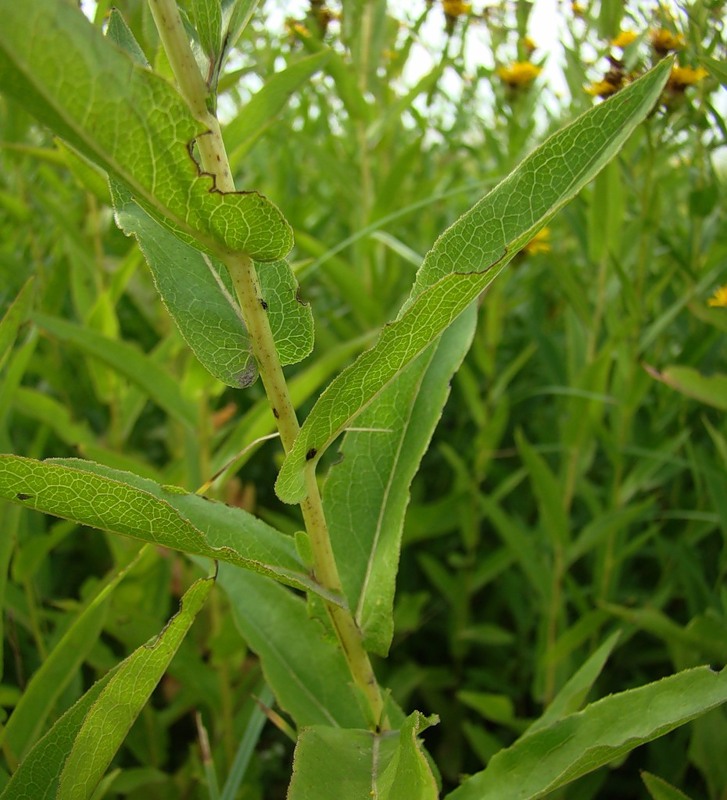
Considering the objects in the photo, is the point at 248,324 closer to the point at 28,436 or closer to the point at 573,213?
the point at 573,213

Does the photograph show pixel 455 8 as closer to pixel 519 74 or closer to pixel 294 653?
pixel 519 74

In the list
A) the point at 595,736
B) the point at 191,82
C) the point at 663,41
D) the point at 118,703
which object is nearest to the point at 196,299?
the point at 191,82

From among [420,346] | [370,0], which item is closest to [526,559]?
[420,346]

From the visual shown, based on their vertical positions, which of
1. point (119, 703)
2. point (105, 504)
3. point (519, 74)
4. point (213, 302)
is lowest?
point (119, 703)

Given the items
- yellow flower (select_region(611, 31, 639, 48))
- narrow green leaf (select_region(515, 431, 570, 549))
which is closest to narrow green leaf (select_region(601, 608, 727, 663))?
narrow green leaf (select_region(515, 431, 570, 549))

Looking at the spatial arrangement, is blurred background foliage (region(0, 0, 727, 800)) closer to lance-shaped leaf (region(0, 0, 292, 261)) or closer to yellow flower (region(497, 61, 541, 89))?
yellow flower (region(497, 61, 541, 89))

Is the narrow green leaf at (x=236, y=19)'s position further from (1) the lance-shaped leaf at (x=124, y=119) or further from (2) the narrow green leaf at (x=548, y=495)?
(2) the narrow green leaf at (x=548, y=495)

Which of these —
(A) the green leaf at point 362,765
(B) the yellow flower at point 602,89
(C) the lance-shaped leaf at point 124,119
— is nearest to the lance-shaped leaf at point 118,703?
(A) the green leaf at point 362,765
